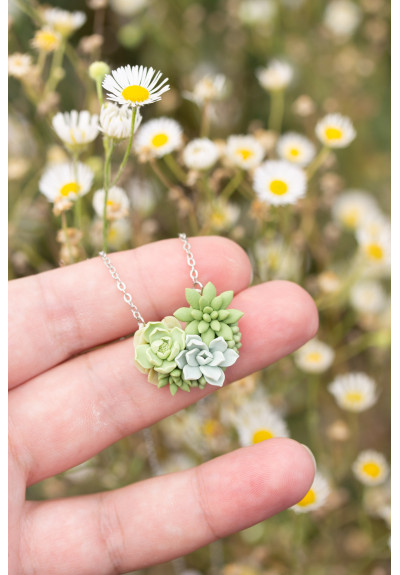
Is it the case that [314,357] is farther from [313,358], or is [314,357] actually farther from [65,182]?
[65,182]

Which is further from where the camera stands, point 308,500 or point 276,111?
point 276,111

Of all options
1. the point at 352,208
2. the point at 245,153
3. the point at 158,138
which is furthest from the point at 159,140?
the point at 352,208

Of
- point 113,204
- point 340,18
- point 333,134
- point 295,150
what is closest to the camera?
point 113,204

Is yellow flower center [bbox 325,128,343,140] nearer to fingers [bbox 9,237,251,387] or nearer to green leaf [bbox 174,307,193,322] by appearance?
fingers [bbox 9,237,251,387]

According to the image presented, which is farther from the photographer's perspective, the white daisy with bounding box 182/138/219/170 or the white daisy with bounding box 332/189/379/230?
the white daisy with bounding box 332/189/379/230

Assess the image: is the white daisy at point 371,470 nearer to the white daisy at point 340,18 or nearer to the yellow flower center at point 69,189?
the yellow flower center at point 69,189

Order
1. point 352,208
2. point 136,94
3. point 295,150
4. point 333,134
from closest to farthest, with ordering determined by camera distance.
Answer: point 136,94 → point 333,134 → point 295,150 → point 352,208

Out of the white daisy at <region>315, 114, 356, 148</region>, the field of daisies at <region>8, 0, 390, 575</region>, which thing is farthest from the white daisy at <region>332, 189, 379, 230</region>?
the white daisy at <region>315, 114, 356, 148</region>

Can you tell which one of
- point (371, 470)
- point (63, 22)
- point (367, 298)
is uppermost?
point (63, 22)
